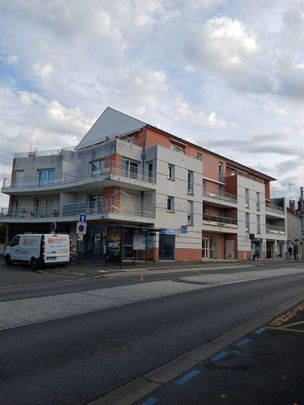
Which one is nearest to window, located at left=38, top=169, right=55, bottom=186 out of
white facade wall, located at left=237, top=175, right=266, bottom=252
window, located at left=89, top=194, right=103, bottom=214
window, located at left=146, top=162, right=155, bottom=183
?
window, located at left=89, top=194, right=103, bottom=214

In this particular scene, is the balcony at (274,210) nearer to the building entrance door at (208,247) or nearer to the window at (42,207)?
the building entrance door at (208,247)

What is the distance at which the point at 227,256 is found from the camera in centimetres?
4600

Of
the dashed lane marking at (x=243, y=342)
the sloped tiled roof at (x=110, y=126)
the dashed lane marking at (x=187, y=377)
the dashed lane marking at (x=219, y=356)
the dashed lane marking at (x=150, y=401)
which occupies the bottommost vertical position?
the dashed lane marking at (x=150, y=401)

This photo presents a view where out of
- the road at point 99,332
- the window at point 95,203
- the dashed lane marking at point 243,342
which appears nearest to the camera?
the road at point 99,332

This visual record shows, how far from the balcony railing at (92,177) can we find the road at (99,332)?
1945 centimetres

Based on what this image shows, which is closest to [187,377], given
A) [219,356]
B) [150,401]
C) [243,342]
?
[150,401]

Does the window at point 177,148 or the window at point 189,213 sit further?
the window at point 177,148

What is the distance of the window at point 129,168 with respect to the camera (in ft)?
112

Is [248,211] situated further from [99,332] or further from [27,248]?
[99,332]

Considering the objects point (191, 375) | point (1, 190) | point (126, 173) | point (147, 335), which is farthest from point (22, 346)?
point (1, 190)

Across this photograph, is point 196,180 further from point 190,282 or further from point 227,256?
point 190,282

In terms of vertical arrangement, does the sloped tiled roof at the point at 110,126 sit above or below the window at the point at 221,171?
above

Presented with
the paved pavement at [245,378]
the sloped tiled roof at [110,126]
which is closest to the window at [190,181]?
the sloped tiled roof at [110,126]

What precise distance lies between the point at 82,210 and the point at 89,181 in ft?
10.8
